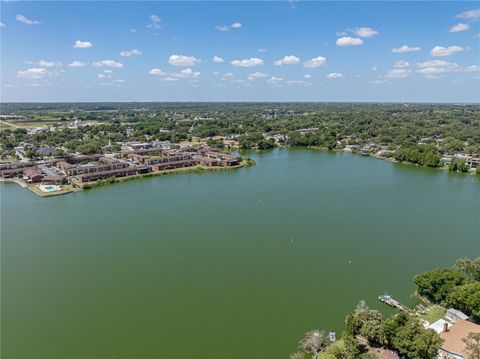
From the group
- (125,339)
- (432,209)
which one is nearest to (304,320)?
(125,339)

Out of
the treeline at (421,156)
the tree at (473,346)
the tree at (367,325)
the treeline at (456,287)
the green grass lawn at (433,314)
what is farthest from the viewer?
the treeline at (421,156)

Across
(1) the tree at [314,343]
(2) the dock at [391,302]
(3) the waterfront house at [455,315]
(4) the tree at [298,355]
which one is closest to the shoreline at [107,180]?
(1) the tree at [314,343]

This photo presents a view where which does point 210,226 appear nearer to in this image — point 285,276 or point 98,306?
point 285,276

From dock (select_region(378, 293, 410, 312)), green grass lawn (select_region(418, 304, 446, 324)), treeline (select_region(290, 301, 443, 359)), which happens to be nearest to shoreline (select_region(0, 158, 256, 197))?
treeline (select_region(290, 301, 443, 359))

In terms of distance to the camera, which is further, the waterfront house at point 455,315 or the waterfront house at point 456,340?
the waterfront house at point 455,315

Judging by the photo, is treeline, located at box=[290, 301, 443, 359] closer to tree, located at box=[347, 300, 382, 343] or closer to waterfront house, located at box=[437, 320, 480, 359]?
tree, located at box=[347, 300, 382, 343]

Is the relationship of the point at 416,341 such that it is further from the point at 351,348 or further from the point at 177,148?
the point at 177,148

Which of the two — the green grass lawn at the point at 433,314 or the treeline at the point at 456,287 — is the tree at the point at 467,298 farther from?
the green grass lawn at the point at 433,314
